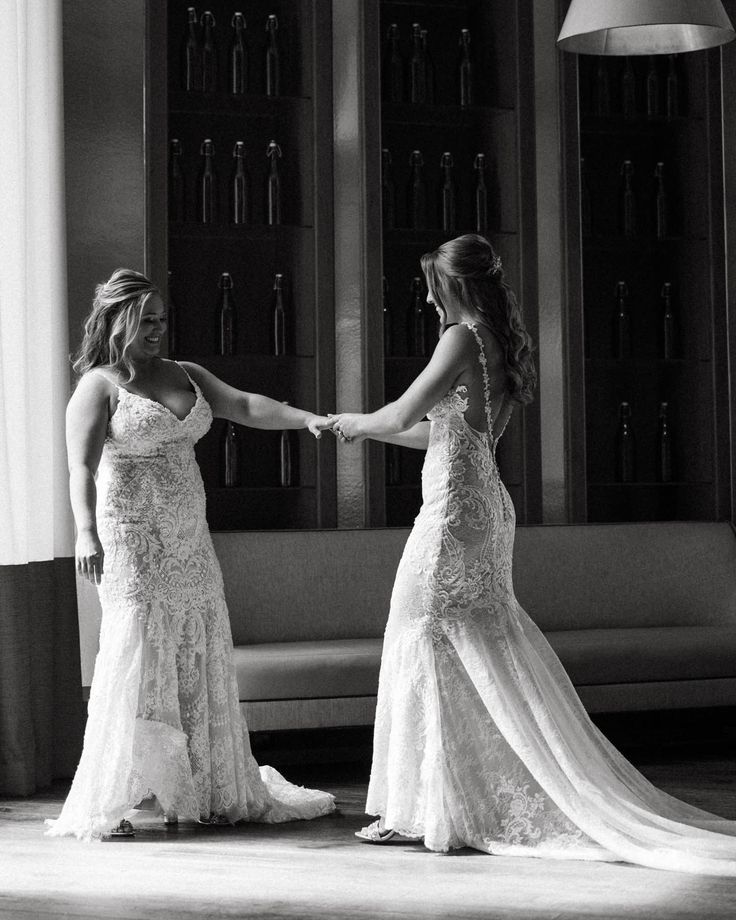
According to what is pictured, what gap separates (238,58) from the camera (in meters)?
5.04

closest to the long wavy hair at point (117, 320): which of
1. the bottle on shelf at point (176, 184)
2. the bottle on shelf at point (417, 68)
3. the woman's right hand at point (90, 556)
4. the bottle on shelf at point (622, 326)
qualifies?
the woman's right hand at point (90, 556)

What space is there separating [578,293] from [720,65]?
1182 mm

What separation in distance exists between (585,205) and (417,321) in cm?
94

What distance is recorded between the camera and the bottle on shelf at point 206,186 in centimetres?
497

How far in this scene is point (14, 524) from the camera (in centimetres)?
430

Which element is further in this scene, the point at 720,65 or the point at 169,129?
the point at 720,65

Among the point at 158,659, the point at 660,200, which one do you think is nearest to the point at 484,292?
the point at 158,659

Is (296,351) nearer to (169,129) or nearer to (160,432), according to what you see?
(169,129)

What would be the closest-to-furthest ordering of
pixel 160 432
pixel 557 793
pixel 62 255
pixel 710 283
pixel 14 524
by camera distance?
1. pixel 557 793
2. pixel 160 432
3. pixel 14 524
4. pixel 62 255
5. pixel 710 283

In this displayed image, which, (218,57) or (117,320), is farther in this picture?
(218,57)

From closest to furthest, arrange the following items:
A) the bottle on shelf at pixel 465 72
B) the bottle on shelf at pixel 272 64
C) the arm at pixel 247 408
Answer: the arm at pixel 247 408 → the bottle on shelf at pixel 272 64 → the bottle on shelf at pixel 465 72

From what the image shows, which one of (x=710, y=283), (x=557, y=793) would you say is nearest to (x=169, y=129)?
(x=710, y=283)

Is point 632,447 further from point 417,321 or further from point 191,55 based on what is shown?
point 191,55

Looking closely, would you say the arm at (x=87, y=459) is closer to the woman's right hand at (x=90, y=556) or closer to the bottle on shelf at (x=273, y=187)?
the woman's right hand at (x=90, y=556)
